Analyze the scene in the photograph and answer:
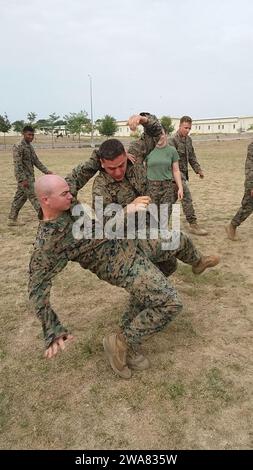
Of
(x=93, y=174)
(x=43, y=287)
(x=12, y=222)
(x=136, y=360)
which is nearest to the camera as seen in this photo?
(x=43, y=287)

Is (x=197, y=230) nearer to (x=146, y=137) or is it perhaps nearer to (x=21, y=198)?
(x=146, y=137)

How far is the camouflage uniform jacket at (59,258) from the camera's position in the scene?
3.09 metres

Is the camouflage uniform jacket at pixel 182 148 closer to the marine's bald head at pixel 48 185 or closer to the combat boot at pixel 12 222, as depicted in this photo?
the combat boot at pixel 12 222

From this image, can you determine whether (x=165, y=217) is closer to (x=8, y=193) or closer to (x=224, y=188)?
(x=224, y=188)

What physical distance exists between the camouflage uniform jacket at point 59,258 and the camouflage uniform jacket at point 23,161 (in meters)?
5.08

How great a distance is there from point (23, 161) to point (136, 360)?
5726 mm

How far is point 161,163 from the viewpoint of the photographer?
5828mm

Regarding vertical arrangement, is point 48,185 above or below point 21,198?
above

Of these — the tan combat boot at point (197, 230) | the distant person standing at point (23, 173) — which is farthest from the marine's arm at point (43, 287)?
the distant person standing at point (23, 173)

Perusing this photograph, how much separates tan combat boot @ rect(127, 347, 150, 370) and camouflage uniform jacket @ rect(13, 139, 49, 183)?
532cm

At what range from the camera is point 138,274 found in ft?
10.6

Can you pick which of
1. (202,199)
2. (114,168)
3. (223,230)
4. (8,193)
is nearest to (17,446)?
Answer: (114,168)

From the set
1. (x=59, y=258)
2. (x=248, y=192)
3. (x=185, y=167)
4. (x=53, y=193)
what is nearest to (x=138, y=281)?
(x=59, y=258)

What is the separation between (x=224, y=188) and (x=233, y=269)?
22.8ft
